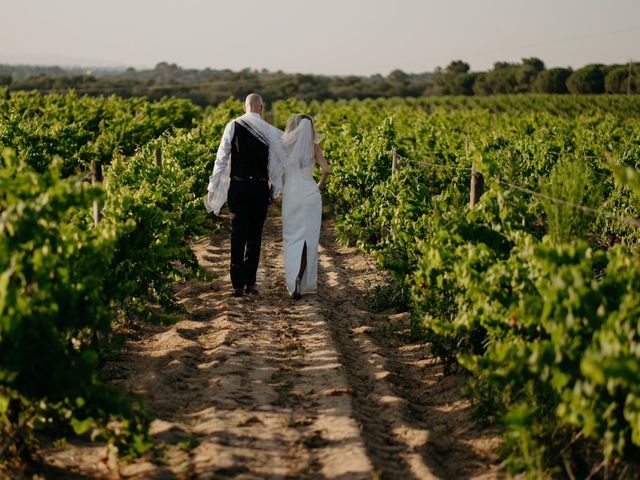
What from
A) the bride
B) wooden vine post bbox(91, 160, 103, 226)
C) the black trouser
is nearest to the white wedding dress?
the bride

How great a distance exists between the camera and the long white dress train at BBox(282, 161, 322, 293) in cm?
867

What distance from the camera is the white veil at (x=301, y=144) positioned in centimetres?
849

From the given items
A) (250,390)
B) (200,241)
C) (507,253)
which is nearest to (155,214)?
(250,390)

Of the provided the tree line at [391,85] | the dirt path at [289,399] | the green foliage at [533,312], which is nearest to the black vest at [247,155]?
the dirt path at [289,399]

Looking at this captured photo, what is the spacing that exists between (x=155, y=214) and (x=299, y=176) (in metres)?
2.24

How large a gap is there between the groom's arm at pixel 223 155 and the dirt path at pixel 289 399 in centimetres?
125

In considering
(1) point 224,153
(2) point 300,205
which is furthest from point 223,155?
(2) point 300,205

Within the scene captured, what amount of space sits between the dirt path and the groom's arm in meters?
1.25

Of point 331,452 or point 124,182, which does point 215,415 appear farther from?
point 124,182

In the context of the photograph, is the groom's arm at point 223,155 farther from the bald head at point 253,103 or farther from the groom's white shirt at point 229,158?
the bald head at point 253,103

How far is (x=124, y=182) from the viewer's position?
358 inches

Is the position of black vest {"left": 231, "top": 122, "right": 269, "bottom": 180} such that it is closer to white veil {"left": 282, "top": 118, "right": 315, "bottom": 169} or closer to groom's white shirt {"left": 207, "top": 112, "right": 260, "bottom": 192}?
groom's white shirt {"left": 207, "top": 112, "right": 260, "bottom": 192}

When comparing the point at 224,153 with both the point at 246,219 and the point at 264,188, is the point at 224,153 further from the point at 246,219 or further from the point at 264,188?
the point at 246,219

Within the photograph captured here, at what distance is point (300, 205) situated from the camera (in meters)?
8.70
